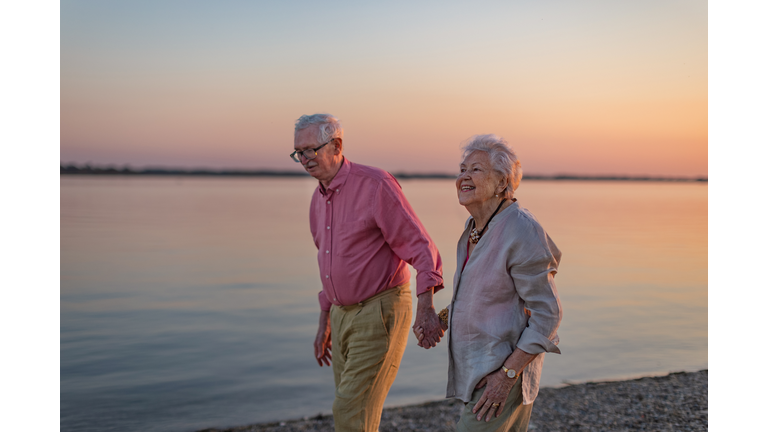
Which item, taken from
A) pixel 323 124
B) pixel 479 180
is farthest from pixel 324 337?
pixel 479 180

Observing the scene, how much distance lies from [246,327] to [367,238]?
661cm

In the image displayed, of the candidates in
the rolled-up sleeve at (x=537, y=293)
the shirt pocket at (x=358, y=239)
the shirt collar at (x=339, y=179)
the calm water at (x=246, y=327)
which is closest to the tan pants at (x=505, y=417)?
the rolled-up sleeve at (x=537, y=293)

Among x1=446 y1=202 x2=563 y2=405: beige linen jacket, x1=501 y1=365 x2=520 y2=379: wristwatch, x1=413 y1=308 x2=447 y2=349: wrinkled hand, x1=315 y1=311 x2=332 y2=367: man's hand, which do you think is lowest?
x1=315 y1=311 x2=332 y2=367: man's hand

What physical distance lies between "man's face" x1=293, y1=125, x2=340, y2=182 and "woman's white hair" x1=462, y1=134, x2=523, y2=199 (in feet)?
3.47

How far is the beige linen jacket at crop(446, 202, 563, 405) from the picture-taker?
2299mm

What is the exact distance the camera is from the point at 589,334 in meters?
9.02

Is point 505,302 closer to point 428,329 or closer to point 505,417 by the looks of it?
point 505,417

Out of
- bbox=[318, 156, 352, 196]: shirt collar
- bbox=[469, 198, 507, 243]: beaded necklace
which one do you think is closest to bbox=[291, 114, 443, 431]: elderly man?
bbox=[318, 156, 352, 196]: shirt collar

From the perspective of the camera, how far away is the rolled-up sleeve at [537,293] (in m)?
2.29

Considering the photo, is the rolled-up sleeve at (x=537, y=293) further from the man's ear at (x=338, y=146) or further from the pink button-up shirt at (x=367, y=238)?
the man's ear at (x=338, y=146)

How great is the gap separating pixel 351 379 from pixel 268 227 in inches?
851

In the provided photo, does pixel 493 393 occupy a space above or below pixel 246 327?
above

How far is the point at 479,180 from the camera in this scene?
2461 mm

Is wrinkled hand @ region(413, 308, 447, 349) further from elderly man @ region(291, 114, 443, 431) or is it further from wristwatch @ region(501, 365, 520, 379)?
wristwatch @ region(501, 365, 520, 379)
